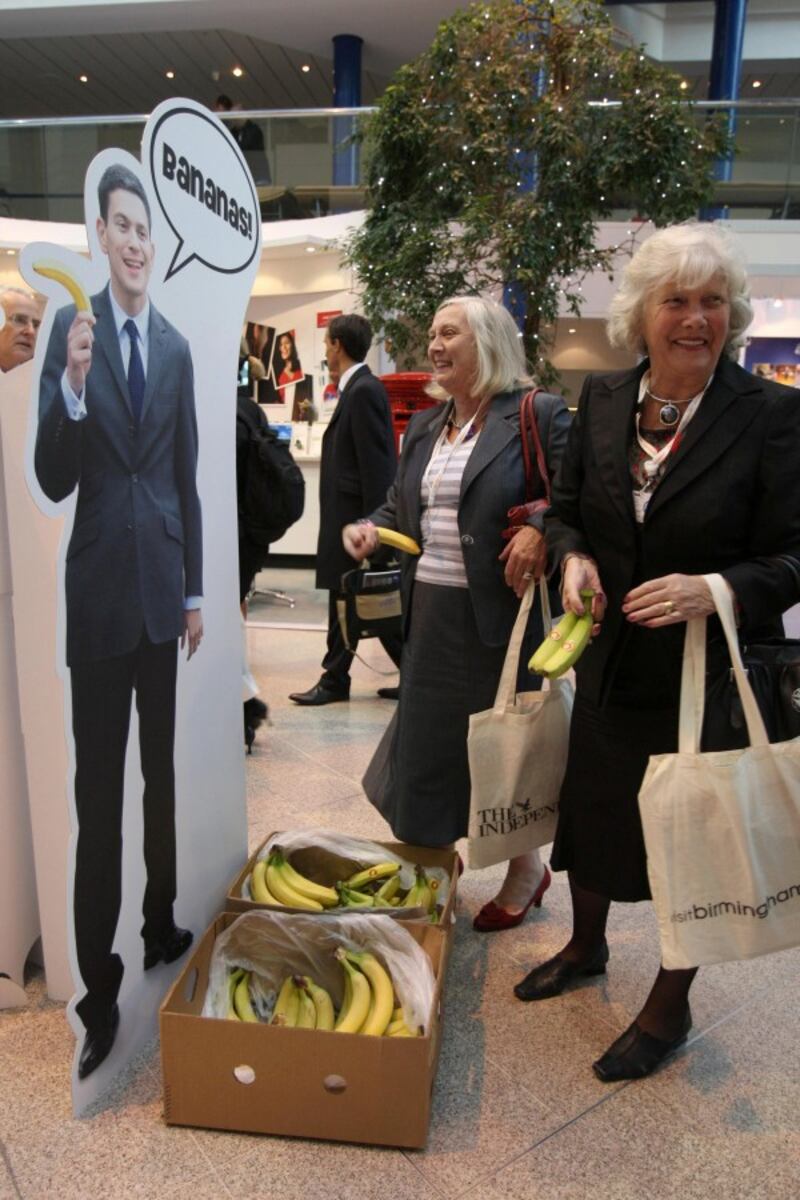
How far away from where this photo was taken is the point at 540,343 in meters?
6.13

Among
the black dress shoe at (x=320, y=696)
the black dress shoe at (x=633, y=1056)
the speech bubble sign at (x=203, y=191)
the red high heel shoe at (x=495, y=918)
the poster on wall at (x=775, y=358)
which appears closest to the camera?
the speech bubble sign at (x=203, y=191)

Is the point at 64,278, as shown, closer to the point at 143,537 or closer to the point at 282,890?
the point at 143,537

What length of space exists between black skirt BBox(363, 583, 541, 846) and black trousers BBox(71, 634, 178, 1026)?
0.64 m

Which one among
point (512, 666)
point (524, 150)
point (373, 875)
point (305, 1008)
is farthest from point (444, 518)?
point (524, 150)

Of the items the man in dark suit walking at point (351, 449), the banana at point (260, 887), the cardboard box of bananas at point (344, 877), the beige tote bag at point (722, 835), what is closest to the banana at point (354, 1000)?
the cardboard box of bananas at point (344, 877)

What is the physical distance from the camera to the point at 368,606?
109 inches

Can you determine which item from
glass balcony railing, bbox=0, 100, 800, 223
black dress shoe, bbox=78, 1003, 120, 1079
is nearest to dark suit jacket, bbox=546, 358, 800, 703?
black dress shoe, bbox=78, 1003, 120, 1079

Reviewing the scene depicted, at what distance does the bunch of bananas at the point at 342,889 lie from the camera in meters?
2.10

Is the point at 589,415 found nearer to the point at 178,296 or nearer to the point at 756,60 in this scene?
the point at 178,296

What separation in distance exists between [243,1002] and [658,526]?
50.2 inches

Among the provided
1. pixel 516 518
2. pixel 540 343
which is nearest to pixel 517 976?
pixel 516 518

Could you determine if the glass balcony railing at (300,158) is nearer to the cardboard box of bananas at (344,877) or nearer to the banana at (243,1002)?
the cardboard box of bananas at (344,877)

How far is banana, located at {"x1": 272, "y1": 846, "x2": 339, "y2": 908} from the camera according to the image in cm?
214

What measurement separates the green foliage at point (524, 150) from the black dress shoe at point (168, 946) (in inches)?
182
